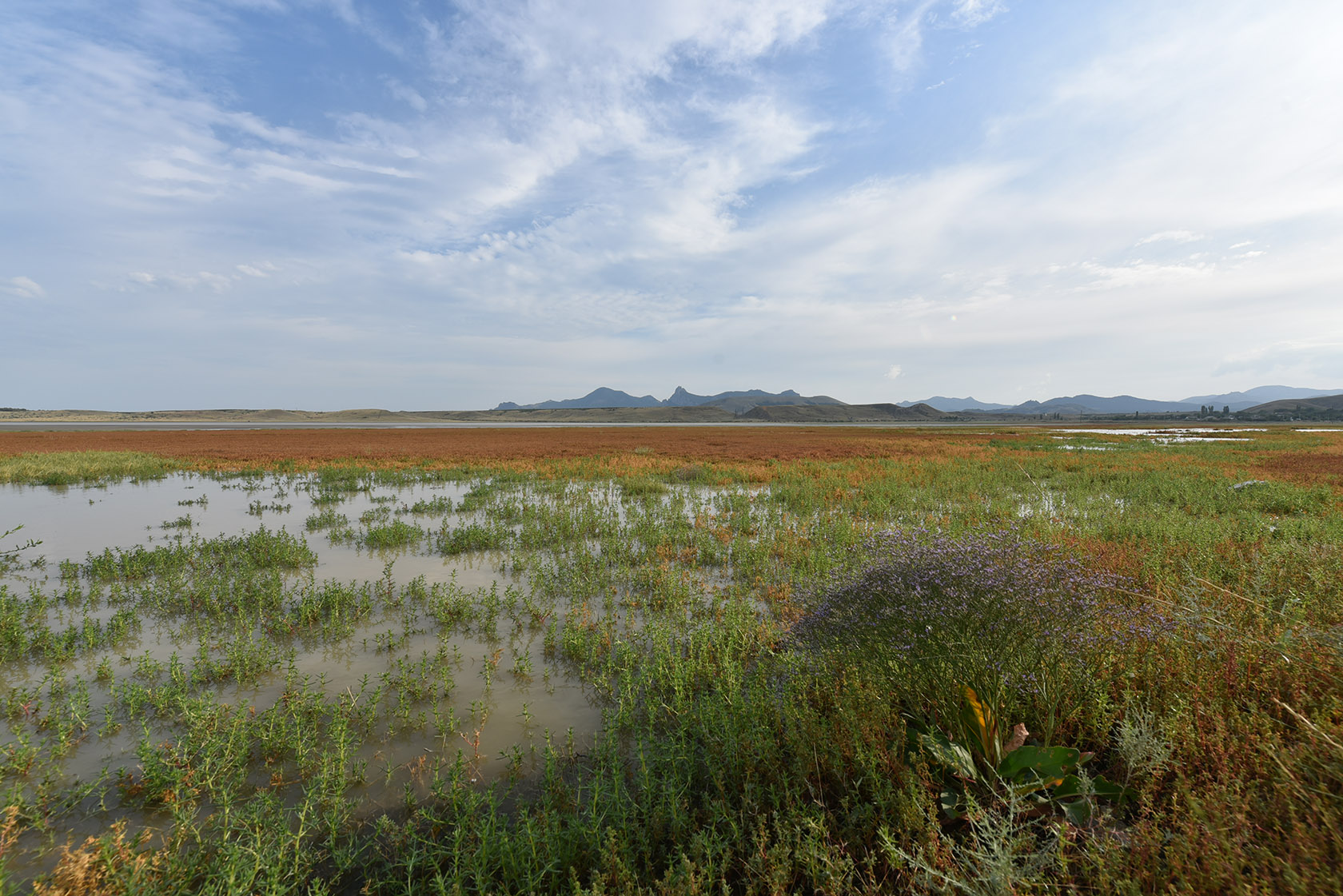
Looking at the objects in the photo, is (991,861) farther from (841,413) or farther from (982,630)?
(841,413)

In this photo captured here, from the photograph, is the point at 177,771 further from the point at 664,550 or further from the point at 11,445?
the point at 11,445

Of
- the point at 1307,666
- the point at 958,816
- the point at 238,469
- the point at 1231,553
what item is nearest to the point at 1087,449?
the point at 1231,553

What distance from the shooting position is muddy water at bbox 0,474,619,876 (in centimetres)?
391

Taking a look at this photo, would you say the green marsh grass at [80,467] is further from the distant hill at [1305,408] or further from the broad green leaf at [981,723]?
the distant hill at [1305,408]

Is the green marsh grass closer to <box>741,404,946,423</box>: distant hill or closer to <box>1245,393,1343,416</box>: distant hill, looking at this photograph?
<box>741,404,946,423</box>: distant hill

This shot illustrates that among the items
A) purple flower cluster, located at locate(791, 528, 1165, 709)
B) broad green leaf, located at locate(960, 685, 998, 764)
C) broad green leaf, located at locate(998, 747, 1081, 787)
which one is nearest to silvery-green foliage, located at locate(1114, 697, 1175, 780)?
broad green leaf, located at locate(998, 747, 1081, 787)

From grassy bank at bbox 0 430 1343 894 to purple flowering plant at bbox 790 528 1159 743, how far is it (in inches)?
0.9

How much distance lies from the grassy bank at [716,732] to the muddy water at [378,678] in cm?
4

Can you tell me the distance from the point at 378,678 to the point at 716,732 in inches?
147

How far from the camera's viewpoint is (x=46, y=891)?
259 centimetres

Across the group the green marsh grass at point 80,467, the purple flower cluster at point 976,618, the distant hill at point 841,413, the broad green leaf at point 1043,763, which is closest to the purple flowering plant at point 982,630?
the purple flower cluster at point 976,618

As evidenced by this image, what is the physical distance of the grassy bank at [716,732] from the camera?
8.18ft

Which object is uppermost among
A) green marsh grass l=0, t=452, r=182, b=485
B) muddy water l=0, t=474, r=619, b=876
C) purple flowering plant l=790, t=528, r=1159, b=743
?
purple flowering plant l=790, t=528, r=1159, b=743

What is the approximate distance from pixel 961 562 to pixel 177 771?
223 inches
